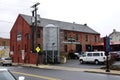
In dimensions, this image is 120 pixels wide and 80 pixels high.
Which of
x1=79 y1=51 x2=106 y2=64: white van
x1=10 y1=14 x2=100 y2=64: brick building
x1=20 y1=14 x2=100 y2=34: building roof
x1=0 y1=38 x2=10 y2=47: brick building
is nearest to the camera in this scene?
x1=79 y1=51 x2=106 y2=64: white van

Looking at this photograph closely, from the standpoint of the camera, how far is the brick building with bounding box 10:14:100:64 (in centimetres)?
6272

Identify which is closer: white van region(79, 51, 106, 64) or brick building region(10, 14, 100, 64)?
white van region(79, 51, 106, 64)

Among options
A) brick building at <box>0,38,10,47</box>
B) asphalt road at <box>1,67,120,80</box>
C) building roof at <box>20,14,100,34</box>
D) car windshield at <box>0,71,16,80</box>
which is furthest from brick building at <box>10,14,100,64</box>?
car windshield at <box>0,71,16,80</box>

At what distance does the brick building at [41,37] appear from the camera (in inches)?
2469

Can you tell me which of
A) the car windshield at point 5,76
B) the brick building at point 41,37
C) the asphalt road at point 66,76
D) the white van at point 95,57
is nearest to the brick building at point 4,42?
the brick building at point 41,37

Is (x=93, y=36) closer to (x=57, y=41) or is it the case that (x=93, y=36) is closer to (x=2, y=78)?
(x=57, y=41)

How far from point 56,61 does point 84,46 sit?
2013 cm

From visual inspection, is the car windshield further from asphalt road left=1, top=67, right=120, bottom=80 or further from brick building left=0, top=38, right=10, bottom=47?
brick building left=0, top=38, right=10, bottom=47

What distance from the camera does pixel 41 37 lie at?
64.5 m

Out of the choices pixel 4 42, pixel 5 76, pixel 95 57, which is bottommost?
pixel 5 76

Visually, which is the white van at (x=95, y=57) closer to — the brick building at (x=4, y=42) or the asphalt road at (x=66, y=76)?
the asphalt road at (x=66, y=76)

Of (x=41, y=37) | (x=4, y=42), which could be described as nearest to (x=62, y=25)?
(x=41, y=37)

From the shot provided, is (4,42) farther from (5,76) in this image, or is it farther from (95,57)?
(5,76)

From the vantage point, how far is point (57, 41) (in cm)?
5644
